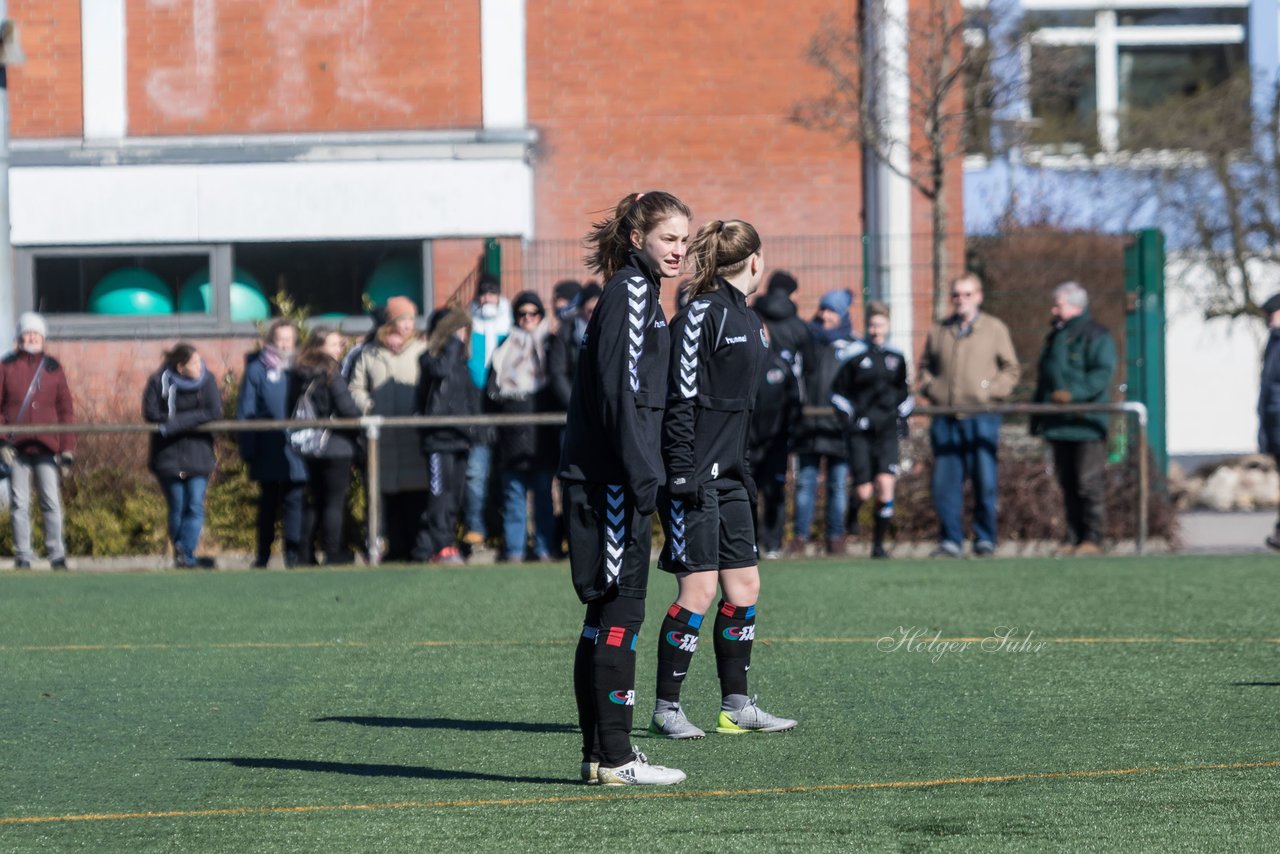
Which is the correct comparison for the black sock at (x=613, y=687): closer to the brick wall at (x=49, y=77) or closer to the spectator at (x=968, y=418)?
the spectator at (x=968, y=418)

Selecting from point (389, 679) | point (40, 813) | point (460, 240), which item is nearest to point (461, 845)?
point (40, 813)

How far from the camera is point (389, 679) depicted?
26.2ft

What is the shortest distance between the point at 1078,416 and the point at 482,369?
442 cm

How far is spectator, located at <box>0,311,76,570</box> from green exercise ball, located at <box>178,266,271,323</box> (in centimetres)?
509

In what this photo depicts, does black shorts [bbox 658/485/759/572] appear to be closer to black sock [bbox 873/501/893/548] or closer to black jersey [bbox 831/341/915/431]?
black jersey [bbox 831/341/915/431]

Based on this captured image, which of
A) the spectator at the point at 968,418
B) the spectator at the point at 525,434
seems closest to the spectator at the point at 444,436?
the spectator at the point at 525,434

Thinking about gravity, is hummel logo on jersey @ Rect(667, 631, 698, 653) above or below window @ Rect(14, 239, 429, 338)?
below

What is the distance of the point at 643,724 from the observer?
686cm

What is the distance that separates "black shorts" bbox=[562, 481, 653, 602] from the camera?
18.1 ft

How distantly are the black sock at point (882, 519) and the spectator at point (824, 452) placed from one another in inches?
13.7

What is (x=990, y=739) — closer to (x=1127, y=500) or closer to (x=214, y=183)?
(x=1127, y=500)

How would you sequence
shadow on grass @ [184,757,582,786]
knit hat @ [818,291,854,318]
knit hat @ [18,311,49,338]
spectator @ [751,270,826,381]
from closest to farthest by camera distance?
shadow on grass @ [184,757,582,786], spectator @ [751,270,826,381], knit hat @ [18,311,49,338], knit hat @ [818,291,854,318]

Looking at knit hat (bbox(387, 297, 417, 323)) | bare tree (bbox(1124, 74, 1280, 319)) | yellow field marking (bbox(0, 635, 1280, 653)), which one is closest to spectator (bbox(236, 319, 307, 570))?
knit hat (bbox(387, 297, 417, 323))

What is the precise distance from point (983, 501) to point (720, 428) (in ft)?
24.2
